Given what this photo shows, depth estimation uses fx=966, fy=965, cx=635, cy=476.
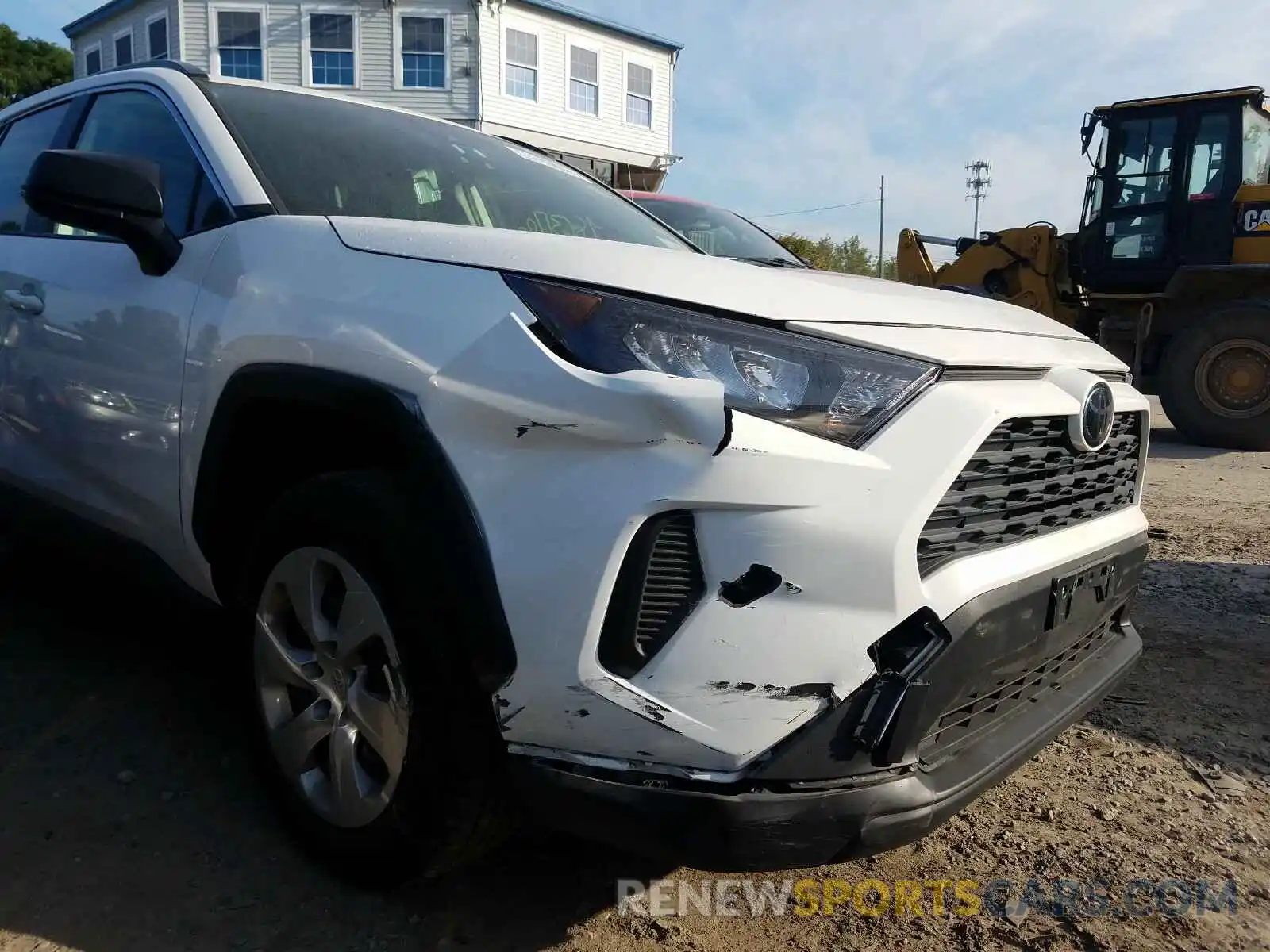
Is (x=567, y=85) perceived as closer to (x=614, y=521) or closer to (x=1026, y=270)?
(x=1026, y=270)

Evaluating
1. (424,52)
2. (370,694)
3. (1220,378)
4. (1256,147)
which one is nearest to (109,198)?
(370,694)

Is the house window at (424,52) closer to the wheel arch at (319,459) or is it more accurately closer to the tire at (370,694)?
the wheel arch at (319,459)

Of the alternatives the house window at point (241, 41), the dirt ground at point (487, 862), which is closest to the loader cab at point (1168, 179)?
the dirt ground at point (487, 862)

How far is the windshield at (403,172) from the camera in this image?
2348 millimetres

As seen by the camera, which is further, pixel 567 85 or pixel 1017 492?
pixel 567 85

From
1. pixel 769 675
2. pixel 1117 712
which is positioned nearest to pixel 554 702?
pixel 769 675

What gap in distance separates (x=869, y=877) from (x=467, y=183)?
2.05 meters

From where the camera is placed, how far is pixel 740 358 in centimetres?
156

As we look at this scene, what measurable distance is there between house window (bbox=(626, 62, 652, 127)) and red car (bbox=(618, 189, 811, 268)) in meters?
15.8

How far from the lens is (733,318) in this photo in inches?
62.4

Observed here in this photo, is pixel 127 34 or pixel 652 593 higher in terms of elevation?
pixel 127 34

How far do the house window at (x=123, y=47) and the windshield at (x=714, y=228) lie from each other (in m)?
18.1

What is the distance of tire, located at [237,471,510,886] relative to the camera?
1642mm

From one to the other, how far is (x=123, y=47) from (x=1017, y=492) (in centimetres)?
2375
